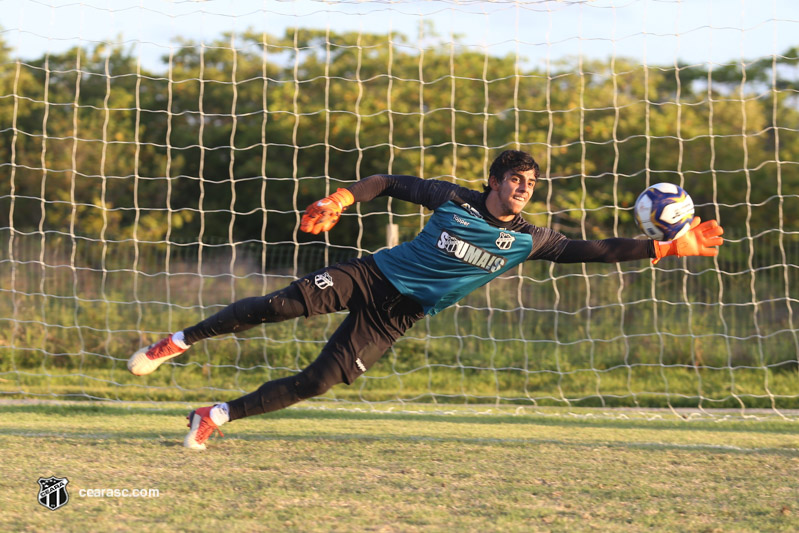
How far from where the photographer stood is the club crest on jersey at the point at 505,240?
4578 millimetres

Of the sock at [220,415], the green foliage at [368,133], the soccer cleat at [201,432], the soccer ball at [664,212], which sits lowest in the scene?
the soccer cleat at [201,432]

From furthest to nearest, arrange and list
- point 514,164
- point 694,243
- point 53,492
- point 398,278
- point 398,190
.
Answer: point 398,190, point 398,278, point 514,164, point 694,243, point 53,492

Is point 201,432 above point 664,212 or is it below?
below

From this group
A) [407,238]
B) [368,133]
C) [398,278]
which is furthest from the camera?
[368,133]

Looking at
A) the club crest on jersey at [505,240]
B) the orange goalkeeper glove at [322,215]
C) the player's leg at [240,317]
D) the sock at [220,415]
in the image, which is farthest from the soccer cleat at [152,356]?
the club crest on jersey at [505,240]

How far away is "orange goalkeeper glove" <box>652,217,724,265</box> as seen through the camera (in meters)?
4.38

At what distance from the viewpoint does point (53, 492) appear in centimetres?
367

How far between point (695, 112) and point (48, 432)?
41.6 ft

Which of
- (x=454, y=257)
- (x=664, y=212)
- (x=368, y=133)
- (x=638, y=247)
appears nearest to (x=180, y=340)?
(x=454, y=257)

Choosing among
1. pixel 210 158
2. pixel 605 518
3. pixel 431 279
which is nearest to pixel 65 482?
pixel 431 279

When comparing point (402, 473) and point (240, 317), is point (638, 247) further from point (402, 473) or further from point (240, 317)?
point (240, 317)

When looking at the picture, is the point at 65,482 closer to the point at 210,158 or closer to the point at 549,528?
the point at 549,528

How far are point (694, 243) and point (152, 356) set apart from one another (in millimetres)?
2914

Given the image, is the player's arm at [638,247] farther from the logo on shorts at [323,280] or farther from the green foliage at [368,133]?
the green foliage at [368,133]
